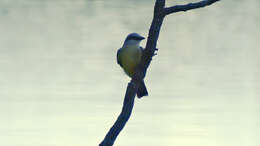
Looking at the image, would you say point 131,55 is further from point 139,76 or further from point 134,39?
point 139,76

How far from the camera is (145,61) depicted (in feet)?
23.7

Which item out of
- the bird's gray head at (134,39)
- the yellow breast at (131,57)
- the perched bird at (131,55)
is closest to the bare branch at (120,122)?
the perched bird at (131,55)

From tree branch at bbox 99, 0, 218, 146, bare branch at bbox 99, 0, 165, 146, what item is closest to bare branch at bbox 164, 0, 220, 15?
tree branch at bbox 99, 0, 218, 146

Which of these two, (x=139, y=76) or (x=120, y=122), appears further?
(x=139, y=76)

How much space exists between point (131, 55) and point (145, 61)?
241cm

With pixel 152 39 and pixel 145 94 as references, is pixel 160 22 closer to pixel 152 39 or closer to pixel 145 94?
pixel 152 39

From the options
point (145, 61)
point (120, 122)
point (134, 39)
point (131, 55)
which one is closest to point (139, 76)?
point (145, 61)

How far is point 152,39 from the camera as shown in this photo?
6.91 m

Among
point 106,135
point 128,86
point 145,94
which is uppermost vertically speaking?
point 128,86

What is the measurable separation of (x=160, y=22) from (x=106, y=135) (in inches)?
65.4

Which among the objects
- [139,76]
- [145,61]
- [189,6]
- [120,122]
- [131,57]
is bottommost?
[131,57]

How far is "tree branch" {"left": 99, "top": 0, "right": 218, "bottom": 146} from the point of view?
6.91 meters

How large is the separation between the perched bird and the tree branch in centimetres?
201

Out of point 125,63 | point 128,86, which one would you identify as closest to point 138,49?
point 125,63
